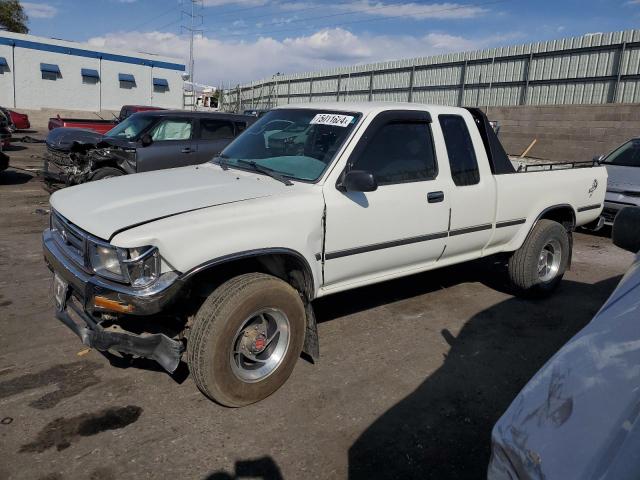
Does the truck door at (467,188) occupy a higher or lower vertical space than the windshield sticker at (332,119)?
lower

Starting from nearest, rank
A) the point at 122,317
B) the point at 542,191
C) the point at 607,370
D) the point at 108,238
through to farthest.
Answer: the point at 607,370 < the point at 108,238 < the point at 122,317 < the point at 542,191

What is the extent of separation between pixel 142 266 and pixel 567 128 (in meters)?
14.6

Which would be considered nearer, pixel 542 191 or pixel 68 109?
pixel 542 191

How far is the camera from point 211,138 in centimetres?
934

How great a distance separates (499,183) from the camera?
15.4 ft

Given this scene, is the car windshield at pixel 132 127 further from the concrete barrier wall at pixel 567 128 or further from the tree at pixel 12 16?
the tree at pixel 12 16

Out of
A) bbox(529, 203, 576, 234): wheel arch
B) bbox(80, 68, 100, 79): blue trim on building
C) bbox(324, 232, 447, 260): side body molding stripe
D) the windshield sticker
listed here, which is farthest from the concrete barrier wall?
bbox(80, 68, 100, 79): blue trim on building

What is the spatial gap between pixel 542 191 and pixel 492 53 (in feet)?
45.3

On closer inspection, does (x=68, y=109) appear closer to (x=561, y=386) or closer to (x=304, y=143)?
(x=304, y=143)

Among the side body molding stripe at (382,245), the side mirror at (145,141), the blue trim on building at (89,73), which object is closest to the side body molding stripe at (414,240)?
the side body molding stripe at (382,245)

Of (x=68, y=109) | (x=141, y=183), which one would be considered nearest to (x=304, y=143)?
(x=141, y=183)

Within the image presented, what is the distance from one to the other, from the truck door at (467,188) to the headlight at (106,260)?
2648mm

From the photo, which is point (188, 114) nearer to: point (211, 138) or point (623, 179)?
point (211, 138)

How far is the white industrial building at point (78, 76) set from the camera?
32.8m
